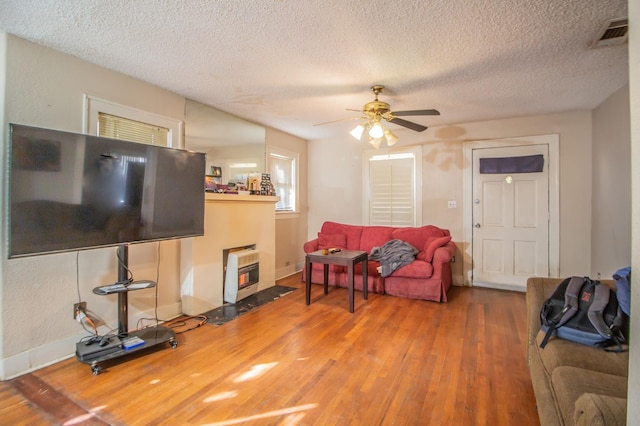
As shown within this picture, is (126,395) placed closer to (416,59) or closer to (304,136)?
(416,59)

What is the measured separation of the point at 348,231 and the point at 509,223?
2.35 metres

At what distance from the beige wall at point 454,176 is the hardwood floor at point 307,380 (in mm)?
1751

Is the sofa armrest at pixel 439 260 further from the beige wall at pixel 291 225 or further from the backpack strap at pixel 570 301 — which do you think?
the beige wall at pixel 291 225

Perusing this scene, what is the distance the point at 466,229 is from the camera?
4.57 m

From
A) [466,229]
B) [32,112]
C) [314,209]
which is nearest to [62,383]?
Result: [32,112]

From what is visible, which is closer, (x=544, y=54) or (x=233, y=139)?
(x=544, y=54)

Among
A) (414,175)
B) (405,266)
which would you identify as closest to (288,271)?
(405,266)

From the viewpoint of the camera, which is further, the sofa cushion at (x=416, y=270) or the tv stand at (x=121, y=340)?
the sofa cushion at (x=416, y=270)

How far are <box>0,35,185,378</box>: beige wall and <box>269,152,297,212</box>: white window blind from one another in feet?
7.89

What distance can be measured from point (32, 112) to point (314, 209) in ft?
13.5

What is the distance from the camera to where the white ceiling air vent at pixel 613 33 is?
2.02m

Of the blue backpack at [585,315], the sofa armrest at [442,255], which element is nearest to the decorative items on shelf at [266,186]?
the sofa armrest at [442,255]

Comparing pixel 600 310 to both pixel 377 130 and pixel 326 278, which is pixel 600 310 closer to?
pixel 377 130

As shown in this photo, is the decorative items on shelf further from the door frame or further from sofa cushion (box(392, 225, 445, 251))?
the door frame
